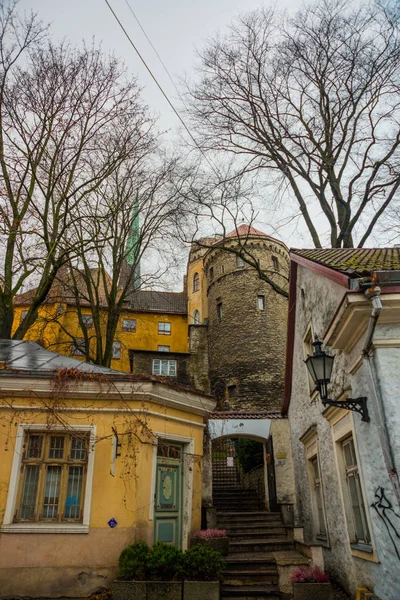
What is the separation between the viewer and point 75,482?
8031 mm

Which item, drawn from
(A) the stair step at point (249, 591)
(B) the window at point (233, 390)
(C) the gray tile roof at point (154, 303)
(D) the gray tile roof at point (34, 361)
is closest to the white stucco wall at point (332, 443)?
(A) the stair step at point (249, 591)

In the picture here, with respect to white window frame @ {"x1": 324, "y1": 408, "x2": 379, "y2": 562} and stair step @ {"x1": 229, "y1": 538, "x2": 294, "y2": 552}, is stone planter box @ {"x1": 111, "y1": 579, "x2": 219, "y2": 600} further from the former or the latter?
stair step @ {"x1": 229, "y1": 538, "x2": 294, "y2": 552}

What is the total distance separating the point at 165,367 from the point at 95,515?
2231 centimetres

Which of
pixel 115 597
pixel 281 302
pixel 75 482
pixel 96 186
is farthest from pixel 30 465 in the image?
pixel 281 302

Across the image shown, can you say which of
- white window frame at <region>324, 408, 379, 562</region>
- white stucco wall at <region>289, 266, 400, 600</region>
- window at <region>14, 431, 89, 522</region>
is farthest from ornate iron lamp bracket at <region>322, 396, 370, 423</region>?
window at <region>14, 431, 89, 522</region>

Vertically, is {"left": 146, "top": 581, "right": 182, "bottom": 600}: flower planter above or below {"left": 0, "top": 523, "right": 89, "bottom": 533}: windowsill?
below

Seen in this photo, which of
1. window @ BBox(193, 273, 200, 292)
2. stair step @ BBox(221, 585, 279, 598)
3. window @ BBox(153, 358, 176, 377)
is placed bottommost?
stair step @ BBox(221, 585, 279, 598)

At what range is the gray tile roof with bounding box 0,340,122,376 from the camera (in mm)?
8479

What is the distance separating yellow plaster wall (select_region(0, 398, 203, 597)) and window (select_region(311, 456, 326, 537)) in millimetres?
3809

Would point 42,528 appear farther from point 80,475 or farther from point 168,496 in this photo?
point 168,496

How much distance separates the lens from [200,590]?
674 cm

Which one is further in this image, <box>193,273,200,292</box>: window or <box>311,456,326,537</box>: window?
<box>193,273,200,292</box>: window

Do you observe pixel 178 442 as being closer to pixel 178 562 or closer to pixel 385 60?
pixel 178 562

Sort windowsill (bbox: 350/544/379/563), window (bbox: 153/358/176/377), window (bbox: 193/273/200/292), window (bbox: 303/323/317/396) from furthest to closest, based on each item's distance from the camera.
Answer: window (bbox: 193/273/200/292)
window (bbox: 153/358/176/377)
window (bbox: 303/323/317/396)
windowsill (bbox: 350/544/379/563)
